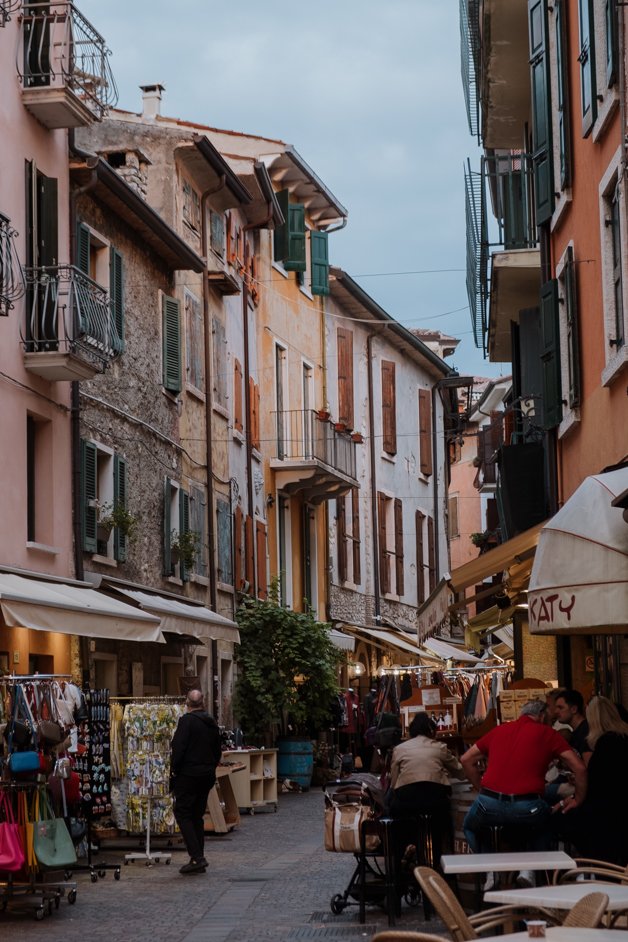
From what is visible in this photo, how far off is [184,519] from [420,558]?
2069 cm

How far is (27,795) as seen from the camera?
12398 millimetres

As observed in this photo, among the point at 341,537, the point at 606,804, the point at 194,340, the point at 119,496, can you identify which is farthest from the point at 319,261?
the point at 606,804

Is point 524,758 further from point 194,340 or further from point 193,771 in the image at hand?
point 194,340

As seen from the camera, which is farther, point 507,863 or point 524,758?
point 524,758

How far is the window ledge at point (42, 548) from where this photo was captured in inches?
734

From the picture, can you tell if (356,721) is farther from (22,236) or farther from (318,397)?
(22,236)

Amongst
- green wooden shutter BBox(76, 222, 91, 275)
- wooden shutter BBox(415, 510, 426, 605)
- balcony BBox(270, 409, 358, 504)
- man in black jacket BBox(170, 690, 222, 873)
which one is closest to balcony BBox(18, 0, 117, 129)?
green wooden shutter BBox(76, 222, 91, 275)

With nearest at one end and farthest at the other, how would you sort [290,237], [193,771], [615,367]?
[615,367] → [193,771] → [290,237]

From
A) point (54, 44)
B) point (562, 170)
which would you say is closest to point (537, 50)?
point (562, 170)

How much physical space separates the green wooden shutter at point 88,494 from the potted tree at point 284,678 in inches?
308

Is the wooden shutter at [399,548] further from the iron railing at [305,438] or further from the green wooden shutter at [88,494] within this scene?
the green wooden shutter at [88,494]

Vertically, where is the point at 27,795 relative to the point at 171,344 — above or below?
below

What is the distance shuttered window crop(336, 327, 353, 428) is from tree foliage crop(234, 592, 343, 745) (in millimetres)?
10095

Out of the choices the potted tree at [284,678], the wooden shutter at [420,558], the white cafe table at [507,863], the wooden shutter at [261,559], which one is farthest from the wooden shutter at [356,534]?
the white cafe table at [507,863]
